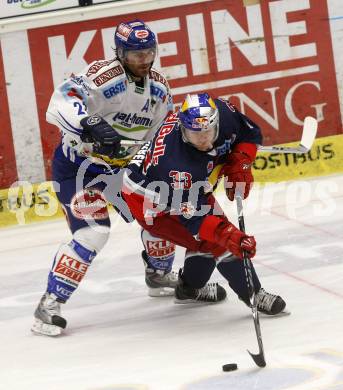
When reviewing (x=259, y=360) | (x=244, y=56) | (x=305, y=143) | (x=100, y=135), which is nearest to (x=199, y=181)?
(x=100, y=135)

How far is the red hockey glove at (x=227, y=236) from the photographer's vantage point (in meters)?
4.39

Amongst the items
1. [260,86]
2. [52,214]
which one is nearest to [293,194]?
[260,86]

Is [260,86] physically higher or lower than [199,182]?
higher

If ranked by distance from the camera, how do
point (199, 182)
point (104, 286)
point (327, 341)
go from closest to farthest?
point (327, 341)
point (199, 182)
point (104, 286)

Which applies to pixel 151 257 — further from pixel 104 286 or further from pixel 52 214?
pixel 52 214

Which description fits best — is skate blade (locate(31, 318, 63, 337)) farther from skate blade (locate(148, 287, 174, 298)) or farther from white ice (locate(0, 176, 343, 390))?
skate blade (locate(148, 287, 174, 298))

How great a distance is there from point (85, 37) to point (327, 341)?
3.47 metres

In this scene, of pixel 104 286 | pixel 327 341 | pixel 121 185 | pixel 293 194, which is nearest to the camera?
pixel 327 341

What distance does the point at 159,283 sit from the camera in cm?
538

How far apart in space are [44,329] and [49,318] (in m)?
0.05

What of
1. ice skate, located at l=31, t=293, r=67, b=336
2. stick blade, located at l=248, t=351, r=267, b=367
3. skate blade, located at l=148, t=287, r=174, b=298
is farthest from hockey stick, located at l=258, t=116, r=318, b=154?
stick blade, located at l=248, t=351, r=267, b=367

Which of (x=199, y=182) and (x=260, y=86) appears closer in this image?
(x=199, y=182)

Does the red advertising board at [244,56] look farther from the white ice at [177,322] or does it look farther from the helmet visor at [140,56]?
the helmet visor at [140,56]

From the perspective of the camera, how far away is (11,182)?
7.18 metres
